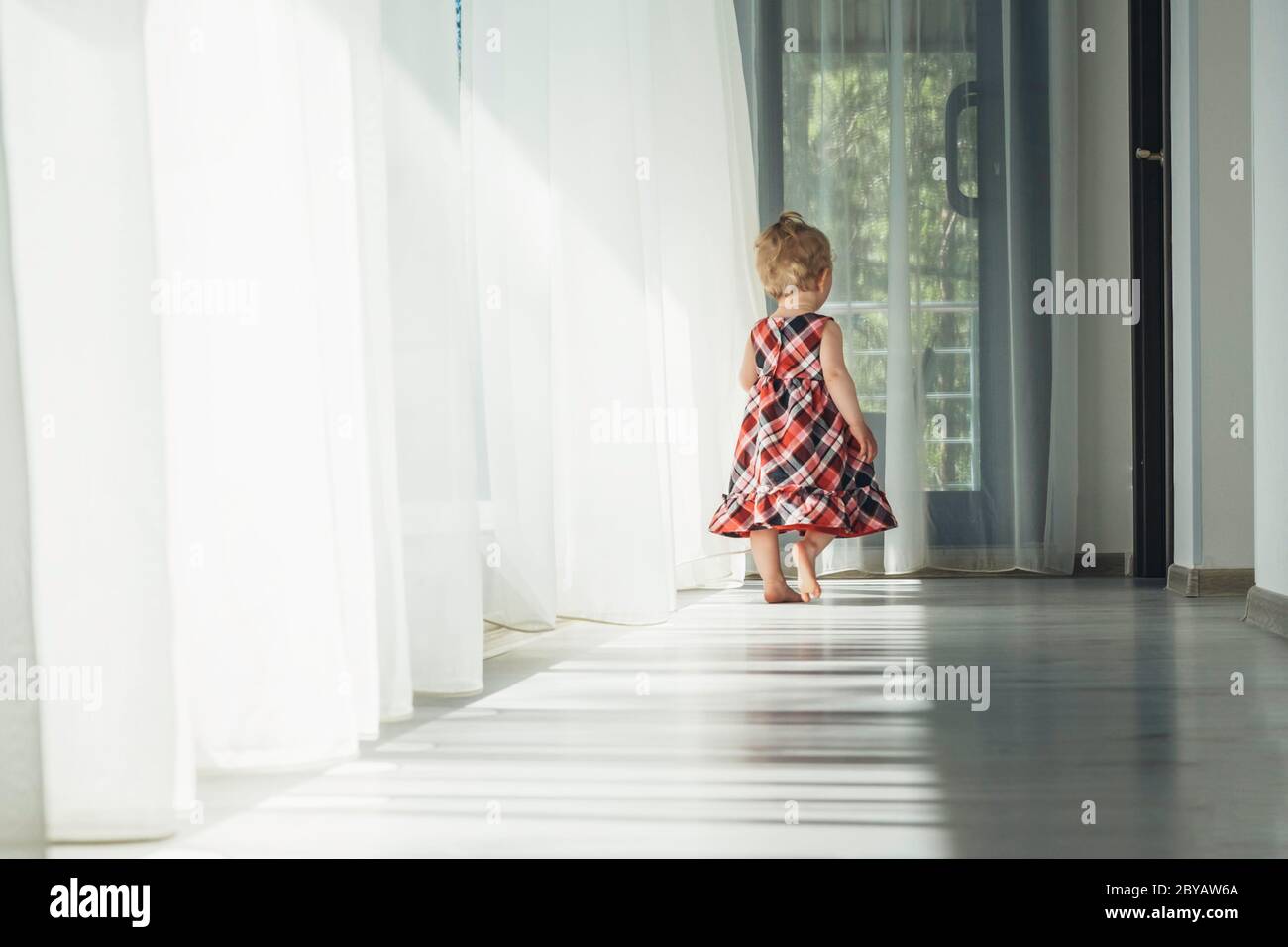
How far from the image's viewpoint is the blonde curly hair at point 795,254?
133 inches

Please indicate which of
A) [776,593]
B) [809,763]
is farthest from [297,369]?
[776,593]

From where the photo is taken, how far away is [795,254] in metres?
3.38

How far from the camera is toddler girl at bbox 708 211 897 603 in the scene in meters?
3.19

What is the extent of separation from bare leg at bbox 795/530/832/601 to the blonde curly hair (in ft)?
2.19

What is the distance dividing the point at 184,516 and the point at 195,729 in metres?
0.23

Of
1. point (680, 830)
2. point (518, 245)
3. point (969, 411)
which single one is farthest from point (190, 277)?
point (969, 411)

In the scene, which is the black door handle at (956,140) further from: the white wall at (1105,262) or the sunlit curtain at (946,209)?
the white wall at (1105,262)

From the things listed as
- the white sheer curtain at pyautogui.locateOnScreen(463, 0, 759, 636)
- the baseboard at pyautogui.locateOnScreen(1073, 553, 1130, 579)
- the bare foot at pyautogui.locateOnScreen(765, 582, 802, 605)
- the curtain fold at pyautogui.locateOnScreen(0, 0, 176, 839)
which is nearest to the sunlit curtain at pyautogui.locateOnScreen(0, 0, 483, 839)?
the curtain fold at pyautogui.locateOnScreen(0, 0, 176, 839)

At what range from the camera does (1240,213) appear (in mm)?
3150

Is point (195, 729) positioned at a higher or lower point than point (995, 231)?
lower

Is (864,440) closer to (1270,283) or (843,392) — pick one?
(843,392)

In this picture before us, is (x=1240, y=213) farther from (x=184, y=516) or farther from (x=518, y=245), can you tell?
(x=184, y=516)

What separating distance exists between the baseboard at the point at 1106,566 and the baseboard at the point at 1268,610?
114cm

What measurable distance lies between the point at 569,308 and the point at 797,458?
2.60 feet
